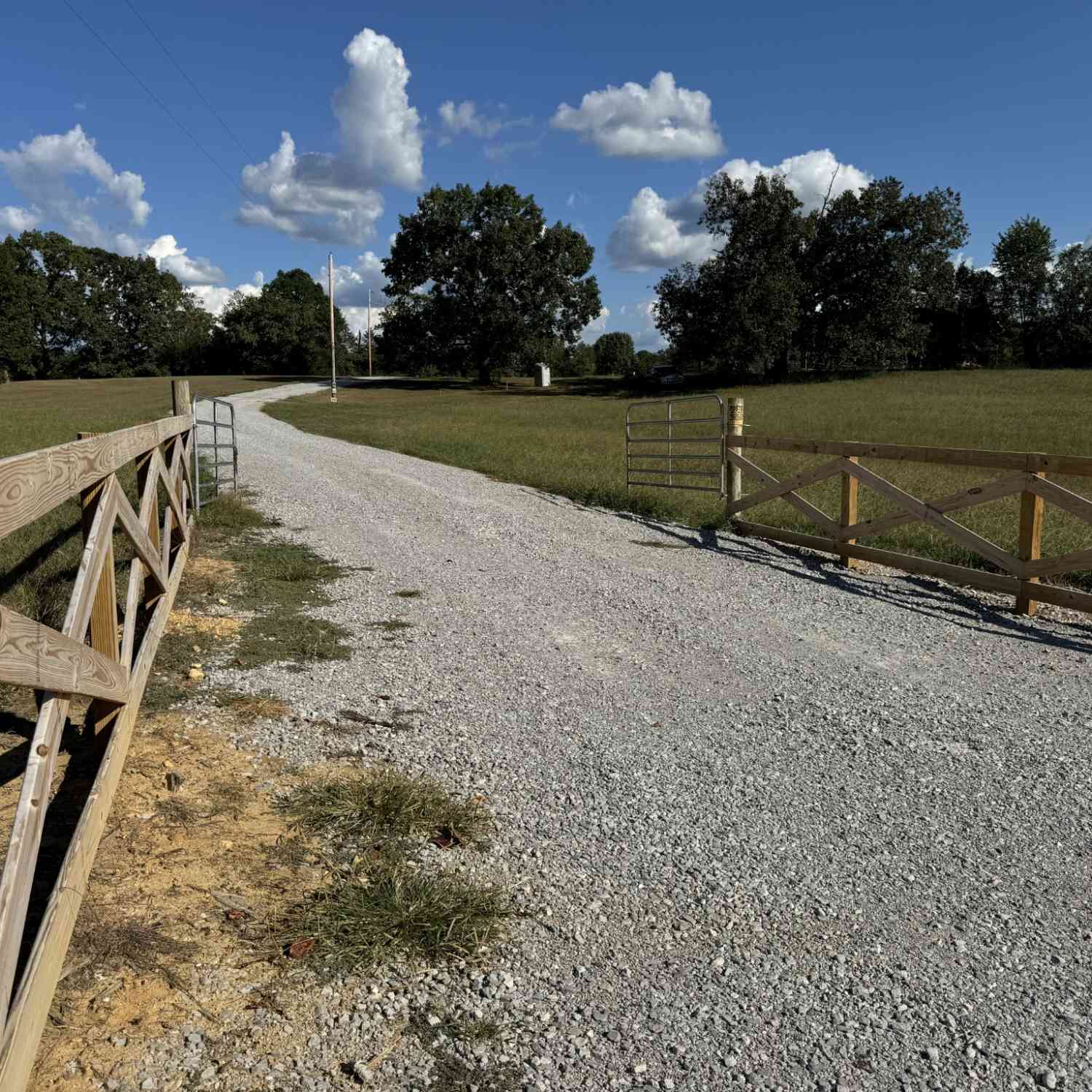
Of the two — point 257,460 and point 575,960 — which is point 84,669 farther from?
point 257,460

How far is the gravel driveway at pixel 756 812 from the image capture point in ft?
8.95

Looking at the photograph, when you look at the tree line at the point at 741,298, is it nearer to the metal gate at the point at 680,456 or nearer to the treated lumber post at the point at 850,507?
the metal gate at the point at 680,456

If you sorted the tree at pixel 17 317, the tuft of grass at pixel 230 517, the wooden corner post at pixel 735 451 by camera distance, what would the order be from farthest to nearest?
the tree at pixel 17 317
the wooden corner post at pixel 735 451
the tuft of grass at pixel 230 517

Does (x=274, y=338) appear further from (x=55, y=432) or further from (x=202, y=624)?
(x=202, y=624)

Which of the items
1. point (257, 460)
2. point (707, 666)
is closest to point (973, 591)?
point (707, 666)

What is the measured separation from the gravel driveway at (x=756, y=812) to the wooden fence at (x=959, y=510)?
30 centimetres

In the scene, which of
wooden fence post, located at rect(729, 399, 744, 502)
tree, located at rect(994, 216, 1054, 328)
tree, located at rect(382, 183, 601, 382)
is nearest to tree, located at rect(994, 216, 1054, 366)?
tree, located at rect(994, 216, 1054, 328)

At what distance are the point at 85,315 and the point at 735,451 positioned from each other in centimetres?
9349

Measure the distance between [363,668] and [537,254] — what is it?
6288cm

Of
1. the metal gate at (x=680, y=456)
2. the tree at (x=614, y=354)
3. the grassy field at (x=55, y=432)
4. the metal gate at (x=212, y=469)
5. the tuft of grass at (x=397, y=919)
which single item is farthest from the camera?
the tree at (x=614, y=354)

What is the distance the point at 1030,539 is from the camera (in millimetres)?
8000

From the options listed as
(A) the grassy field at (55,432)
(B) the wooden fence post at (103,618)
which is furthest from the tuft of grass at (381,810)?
(A) the grassy field at (55,432)

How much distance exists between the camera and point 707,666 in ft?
20.7

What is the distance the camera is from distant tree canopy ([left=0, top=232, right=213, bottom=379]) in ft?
281
